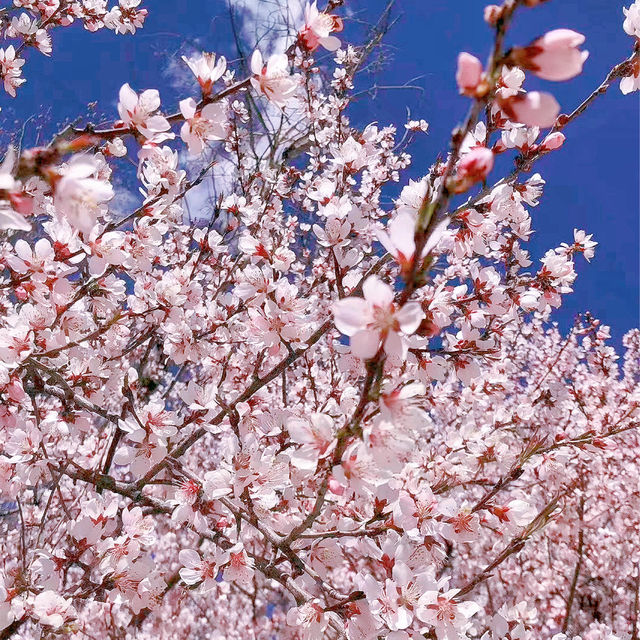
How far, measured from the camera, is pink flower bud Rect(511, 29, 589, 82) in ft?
2.54

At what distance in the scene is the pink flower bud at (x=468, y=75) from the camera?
2.48 feet

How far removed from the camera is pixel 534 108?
0.79m

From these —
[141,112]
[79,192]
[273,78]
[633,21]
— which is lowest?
[79,192]

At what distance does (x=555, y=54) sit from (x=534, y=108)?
0.09m

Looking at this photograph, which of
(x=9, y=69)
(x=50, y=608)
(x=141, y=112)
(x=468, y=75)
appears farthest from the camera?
(x=9, y=69)

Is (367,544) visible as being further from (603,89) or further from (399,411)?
(603,89)

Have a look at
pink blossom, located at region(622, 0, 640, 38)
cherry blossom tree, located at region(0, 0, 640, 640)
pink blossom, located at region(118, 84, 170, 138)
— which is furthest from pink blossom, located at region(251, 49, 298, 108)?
pink blossom, located at region(622, 0, 640, 38)

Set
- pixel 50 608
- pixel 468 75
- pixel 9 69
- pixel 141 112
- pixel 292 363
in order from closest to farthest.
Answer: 1. pixel 468 75
2. pixel 141 112
3. pixel 50 608
4. pixel 292 363
5. pixel 9 69

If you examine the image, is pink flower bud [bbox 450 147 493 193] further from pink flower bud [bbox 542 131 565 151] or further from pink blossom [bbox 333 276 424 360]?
pink flower bud [bbox 542 131 565 151]

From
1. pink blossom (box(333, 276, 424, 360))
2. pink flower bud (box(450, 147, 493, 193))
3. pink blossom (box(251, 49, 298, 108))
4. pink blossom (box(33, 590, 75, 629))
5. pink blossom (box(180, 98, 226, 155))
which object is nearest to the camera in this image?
pink flower bud (box(450, 147, 493, 193))

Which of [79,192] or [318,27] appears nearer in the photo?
[79,192]

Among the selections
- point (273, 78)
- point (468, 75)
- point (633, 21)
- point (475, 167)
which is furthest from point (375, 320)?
point (633, 21)

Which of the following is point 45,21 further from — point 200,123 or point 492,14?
point 492,14

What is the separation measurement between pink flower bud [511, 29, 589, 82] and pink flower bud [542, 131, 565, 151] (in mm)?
1120
